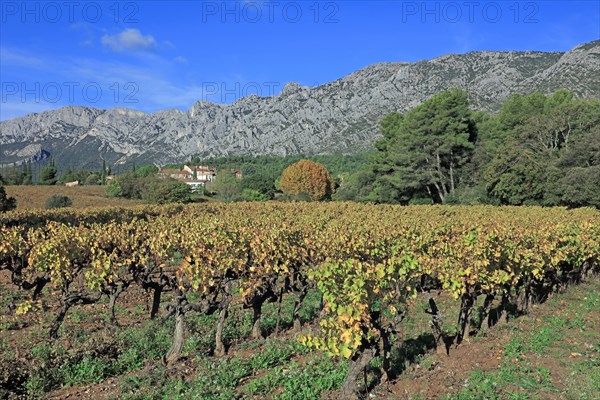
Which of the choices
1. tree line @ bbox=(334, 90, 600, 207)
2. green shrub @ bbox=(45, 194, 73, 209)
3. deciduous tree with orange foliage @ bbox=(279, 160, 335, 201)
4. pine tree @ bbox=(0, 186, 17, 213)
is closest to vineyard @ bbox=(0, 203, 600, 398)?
tree line @ bbox=(334, 90, 600, 207)

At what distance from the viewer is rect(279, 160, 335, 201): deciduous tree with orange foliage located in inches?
3814

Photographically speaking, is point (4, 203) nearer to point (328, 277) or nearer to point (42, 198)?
point (42, 198)

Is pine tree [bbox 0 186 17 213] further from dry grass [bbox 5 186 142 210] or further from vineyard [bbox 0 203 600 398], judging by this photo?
vineyard [bbox 0 203 600 398]

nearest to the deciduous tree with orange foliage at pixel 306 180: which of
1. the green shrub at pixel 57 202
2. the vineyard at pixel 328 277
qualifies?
the green shrub at pixel 57 202

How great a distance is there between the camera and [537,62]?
140 meters

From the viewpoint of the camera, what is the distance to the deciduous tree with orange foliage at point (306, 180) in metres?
96.9

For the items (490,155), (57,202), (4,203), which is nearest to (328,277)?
(4,203)

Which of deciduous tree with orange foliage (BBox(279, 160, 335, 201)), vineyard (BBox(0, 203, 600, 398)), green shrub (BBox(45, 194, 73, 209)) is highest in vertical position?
deciduous tree with orange foliage (BBox(279, 160, 335, 201))

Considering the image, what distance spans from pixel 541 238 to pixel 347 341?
9109mm

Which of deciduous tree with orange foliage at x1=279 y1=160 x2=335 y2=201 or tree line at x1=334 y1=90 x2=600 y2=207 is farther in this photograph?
deciduous tree with orange foliage at x1=279 y1=160 x2=335 y2=201

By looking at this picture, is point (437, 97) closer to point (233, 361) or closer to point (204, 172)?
point (233, 361)

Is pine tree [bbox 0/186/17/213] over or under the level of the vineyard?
over

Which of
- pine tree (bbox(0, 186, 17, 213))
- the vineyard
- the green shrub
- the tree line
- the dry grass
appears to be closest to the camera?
the vineyard

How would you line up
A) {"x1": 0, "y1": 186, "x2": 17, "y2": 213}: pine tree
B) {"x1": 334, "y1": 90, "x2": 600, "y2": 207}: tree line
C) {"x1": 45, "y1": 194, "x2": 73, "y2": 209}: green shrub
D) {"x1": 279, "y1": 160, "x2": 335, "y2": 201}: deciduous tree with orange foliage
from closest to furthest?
{"x1": 334, "y1": 90, "x2": 600, "y2": 207}: tree line, {"x1": 0, "y1": 186, "x2": 17, "y2": 213}: pine tree, {"x1": 45, "y1": 194, "x2": 73, "y2": 209}: green shrub, {"x1": 279, "y1": 160, "x2": 335, "y2": 201}: deciduous tree with orange foliage
